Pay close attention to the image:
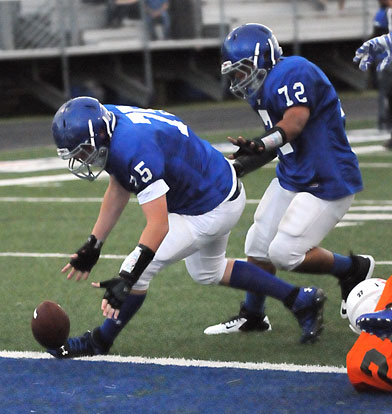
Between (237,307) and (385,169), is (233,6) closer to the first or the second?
(385,169)

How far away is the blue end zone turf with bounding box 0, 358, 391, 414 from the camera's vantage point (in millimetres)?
4715

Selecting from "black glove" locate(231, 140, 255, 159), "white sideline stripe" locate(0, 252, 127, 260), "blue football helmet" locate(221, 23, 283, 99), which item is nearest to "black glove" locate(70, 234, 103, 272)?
"black glove" locate(231, 140, 255, 159)

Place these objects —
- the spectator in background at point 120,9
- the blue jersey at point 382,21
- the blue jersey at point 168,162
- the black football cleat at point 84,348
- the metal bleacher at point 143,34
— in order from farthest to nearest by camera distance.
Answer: the spectator in background at point 120,9 < the metal bleacher at point 143,34 < the blue jersey at point 382,21 < the black football cleat at point 84,348 < the blue jersey at point 168,162

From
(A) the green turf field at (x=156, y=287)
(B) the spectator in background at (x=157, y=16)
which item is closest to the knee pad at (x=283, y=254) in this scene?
(A) the green turf field at (x=156, y=287)

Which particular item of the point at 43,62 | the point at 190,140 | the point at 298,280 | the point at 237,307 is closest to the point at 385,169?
the point at 298,280

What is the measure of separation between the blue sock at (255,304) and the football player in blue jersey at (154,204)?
0.31 metres

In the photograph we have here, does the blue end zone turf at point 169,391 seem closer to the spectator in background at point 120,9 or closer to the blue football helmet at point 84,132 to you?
the blue football helmet at point 84,132

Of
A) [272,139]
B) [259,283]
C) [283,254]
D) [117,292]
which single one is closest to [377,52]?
[272,139]

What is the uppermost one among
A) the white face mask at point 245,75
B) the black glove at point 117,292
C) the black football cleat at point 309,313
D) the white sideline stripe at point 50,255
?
the white face mask at point 245,75

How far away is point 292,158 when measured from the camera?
19.7 feet

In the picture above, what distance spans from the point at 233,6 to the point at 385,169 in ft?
32.6

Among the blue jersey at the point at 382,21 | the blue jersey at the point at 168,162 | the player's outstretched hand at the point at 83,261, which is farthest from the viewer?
the blue jersey at the point at 382,21

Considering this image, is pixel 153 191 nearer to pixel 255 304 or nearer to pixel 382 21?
pixel 255 304

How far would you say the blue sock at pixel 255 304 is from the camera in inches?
237
